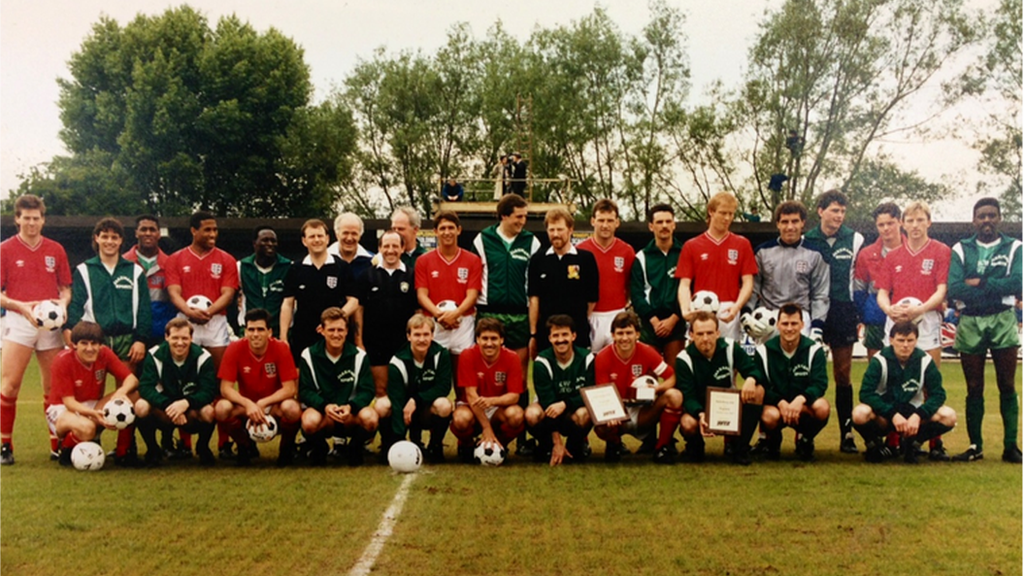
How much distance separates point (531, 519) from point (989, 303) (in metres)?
3.42

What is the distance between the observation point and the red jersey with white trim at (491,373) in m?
5.66

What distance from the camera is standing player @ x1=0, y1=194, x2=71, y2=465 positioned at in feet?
18.6

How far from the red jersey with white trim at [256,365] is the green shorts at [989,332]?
14.3 feet

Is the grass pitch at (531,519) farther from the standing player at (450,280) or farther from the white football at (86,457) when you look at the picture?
the standing player at (450,280)

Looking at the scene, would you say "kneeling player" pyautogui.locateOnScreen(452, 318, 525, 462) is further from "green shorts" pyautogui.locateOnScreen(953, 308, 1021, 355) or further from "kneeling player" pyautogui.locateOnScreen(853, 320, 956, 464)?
"green shorts" pyautogui.locateOnScreen(953, 308, 1021, 355)

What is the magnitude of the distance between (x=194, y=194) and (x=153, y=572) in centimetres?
887

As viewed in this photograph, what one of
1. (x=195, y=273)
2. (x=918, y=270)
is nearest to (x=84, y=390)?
(x=195, y=273)

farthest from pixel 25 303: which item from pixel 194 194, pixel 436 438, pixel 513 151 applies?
pixel 513 151

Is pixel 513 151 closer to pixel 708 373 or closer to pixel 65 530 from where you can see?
pixel 708 373

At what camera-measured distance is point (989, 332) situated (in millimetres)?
5559

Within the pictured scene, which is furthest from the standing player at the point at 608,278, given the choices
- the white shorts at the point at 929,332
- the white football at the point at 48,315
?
the white football at the point at 48,315

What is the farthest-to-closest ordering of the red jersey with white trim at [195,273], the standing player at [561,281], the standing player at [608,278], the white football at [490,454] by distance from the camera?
the red jersey with white trim at [195,273] → the standing player at [608,278] → the standing player at [561,281] → the white football at [490,454]

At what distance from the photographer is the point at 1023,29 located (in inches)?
203

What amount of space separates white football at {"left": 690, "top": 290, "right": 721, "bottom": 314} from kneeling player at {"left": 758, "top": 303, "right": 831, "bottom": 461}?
0.40 m
